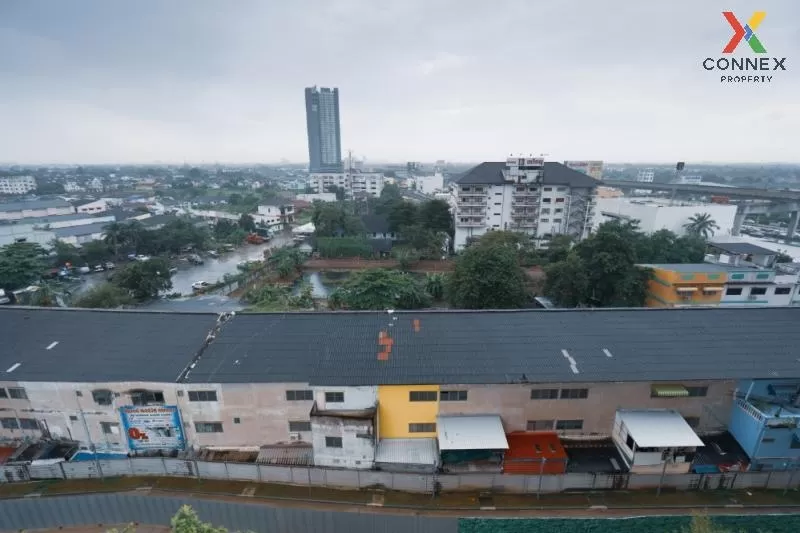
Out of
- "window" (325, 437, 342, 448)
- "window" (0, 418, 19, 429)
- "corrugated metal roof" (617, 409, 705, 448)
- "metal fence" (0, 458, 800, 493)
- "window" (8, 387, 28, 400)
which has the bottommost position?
"metal fence" (0, 458, 800, 493)

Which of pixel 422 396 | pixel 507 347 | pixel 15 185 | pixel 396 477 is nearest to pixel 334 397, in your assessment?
pixel 422 396

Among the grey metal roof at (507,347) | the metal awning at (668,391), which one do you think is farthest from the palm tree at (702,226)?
the metal awning at (668,391)

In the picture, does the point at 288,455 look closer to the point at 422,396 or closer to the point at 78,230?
the point at 422,396

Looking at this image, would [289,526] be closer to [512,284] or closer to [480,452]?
[480,452]

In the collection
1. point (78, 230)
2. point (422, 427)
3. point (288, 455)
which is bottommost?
point (288, 455)

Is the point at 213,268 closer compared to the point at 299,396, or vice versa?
the point at 299,396

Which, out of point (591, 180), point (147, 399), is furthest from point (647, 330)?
point (591, 180)

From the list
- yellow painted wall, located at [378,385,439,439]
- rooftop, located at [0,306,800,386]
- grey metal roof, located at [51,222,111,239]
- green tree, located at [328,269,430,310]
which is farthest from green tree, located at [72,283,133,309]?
grey metal roof, located at [51,222,111,239]

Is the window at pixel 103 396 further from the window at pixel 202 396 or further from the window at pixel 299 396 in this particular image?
the window at pixel 299 396

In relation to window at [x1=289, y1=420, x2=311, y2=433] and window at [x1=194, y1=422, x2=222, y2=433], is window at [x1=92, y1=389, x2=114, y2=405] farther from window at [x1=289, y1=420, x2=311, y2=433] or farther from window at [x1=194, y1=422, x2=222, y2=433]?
window at [x1=289, y1=420, x2=311, y2=433]
